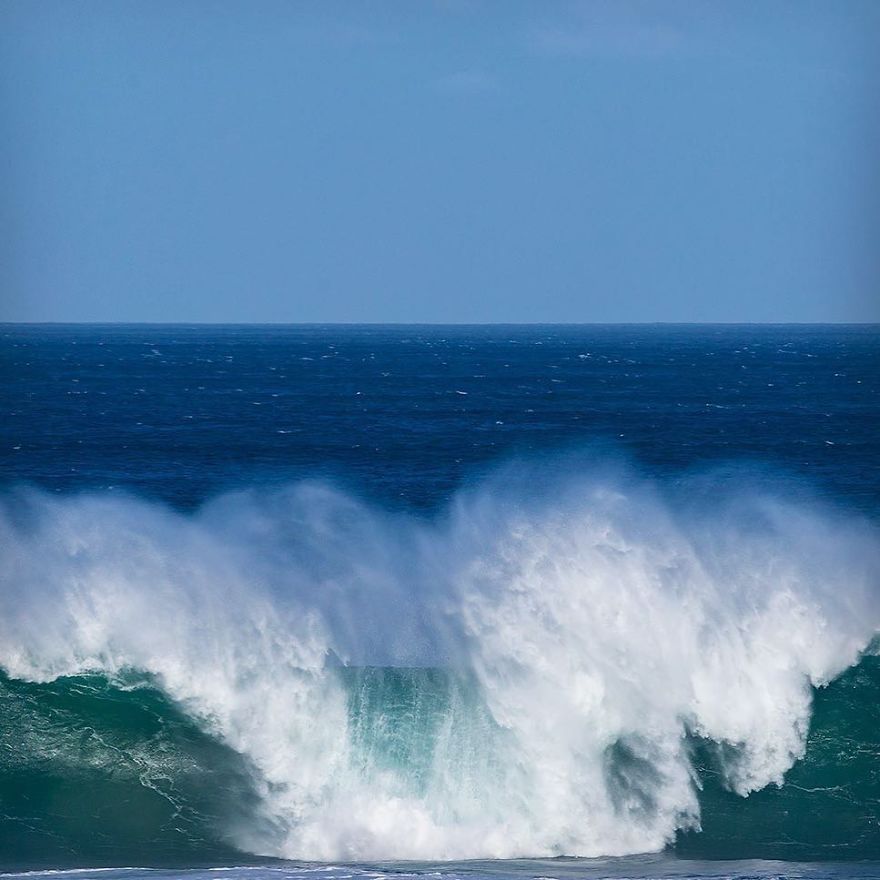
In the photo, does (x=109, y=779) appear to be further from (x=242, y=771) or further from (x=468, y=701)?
(x=468, y=701)

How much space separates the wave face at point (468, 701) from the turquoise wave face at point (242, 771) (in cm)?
3

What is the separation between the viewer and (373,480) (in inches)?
→ 1838

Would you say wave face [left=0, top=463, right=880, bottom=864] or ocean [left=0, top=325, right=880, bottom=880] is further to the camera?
wave face [left=0, top=463, right=880, bottom=864]

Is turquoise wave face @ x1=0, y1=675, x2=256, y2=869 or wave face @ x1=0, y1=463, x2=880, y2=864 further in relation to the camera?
wave face @ x1=0, y1=463, x2=880, y2=864

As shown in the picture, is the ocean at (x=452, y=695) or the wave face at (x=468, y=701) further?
the wave face at (x=468, y=701)

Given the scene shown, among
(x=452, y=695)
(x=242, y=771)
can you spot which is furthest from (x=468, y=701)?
(x=242, y=771)

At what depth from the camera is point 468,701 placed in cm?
1432

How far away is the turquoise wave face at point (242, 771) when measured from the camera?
12.7 meters

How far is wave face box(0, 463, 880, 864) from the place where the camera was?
12.9 meters

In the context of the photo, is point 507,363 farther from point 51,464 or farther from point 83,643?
point 83,643

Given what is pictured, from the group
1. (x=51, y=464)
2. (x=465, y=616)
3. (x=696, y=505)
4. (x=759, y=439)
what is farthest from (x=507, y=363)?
(x=465, y=616)

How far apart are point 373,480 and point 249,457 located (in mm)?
9153

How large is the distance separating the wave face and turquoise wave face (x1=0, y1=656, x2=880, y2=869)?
28mm

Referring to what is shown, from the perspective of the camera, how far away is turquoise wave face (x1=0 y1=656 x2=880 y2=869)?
12.7 metres
